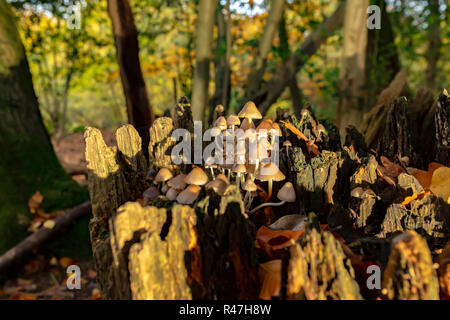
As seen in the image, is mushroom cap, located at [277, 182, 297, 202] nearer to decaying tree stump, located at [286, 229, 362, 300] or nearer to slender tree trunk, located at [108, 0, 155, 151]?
Answer: decaying tree stump, located at [286, 229, 362, 300]

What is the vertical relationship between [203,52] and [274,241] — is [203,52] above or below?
above

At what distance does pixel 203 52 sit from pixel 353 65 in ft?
7.39

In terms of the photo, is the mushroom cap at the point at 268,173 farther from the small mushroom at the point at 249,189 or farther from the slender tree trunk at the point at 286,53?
the slender tree trunk at the point at 286,53

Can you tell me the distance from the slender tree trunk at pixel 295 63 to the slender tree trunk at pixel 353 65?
1.61 meters

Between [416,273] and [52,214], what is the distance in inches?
212

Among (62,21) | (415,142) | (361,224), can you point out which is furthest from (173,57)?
(361,224)

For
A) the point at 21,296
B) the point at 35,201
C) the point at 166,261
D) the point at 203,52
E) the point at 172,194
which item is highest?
the point at 203,52

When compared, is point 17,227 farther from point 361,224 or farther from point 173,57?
point 173,57

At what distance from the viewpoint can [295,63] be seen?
22.4 feet

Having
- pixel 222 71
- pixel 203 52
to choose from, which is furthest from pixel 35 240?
pixel 222 71

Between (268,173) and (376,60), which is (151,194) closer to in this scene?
(268,173)

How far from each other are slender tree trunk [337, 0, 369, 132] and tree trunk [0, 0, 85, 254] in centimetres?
456

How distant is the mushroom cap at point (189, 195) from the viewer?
173cm

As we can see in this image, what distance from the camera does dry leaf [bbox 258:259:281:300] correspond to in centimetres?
138
